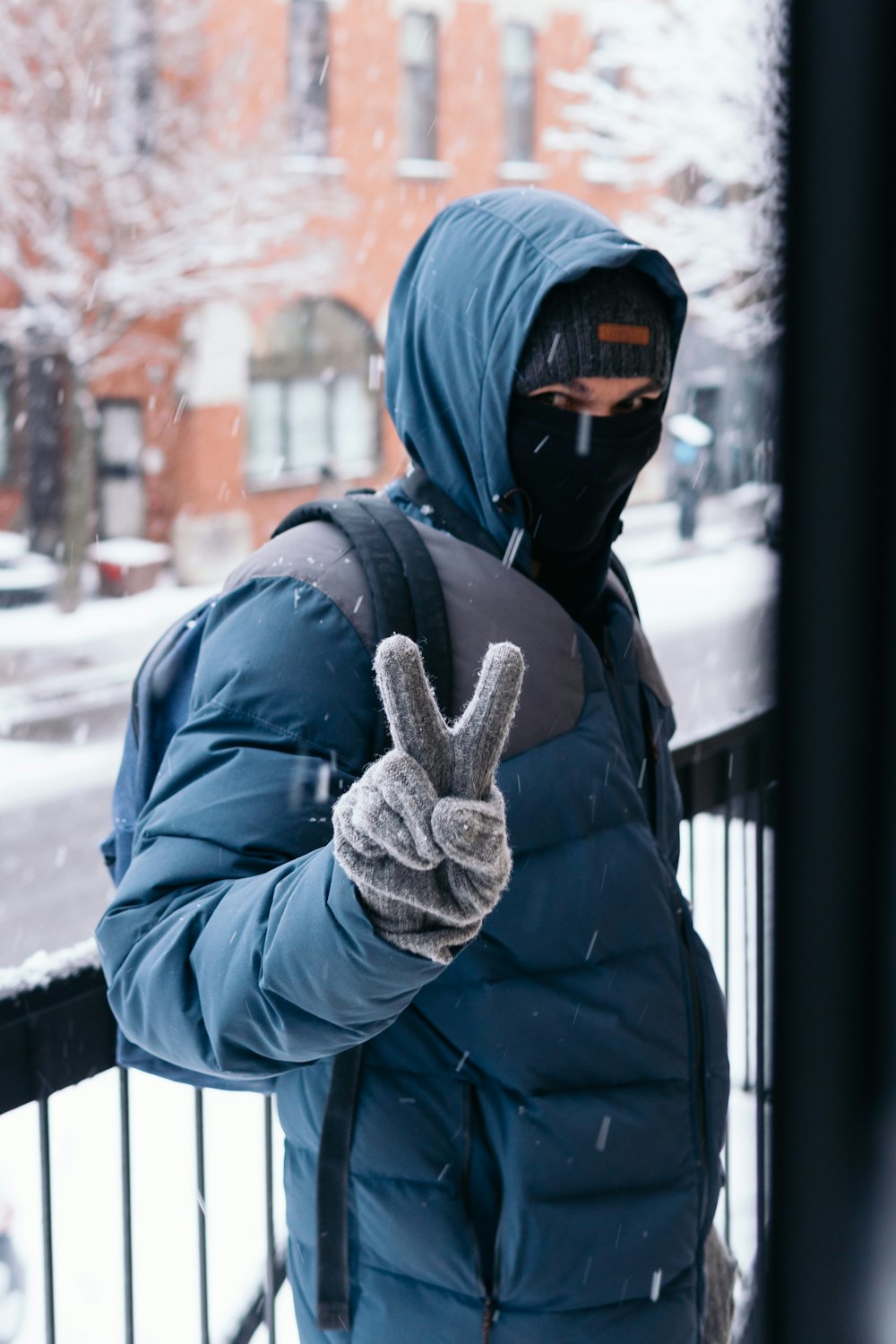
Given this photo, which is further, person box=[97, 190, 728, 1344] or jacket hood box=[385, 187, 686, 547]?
jacket hood box=[385, 187, 686, 547]

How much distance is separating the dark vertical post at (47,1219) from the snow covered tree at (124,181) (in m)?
15.5

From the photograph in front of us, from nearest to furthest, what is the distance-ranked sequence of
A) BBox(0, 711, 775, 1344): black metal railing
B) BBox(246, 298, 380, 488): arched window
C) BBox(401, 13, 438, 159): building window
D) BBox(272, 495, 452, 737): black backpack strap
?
BBox(272, 495, 452, 737): black backpack strap
BBox(0, 711, 775, 1344): black metal railing
BBox(246, 298, 380, 488): arched window
BBox(401, 13, 438, 159): building window

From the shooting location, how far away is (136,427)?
18391mm

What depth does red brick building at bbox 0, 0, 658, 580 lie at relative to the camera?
18.3 metres

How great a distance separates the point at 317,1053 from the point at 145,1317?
152 cm

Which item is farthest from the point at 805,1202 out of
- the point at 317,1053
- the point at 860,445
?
the point at 317,1053

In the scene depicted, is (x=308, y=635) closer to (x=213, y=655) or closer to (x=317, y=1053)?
(x=213, y=655)

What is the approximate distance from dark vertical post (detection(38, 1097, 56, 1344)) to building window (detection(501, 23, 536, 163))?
2187 centimetres

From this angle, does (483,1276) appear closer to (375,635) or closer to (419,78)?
(375,635)

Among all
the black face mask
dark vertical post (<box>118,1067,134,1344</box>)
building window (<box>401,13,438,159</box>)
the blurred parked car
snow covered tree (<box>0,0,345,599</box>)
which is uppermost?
building window (<box>401,13,438,159</box>)

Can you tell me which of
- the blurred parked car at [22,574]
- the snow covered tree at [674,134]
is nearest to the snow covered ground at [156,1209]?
the blurred parked car at [22,574]

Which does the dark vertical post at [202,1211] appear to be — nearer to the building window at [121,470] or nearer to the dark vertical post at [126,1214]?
the dark vertical post at [126,1214]

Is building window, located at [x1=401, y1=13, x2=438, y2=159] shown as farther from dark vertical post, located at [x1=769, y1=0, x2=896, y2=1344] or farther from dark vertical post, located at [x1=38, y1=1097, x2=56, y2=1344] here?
dark vertical post, located at [x1=769, y1=0, x2=896, y2=1344]

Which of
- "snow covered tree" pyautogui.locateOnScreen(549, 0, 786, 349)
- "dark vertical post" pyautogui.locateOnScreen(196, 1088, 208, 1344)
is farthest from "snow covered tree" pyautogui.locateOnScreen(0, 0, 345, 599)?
"dark vertical post" pyautogui.locateOnScreen(196, 1088, 208, 1344)
